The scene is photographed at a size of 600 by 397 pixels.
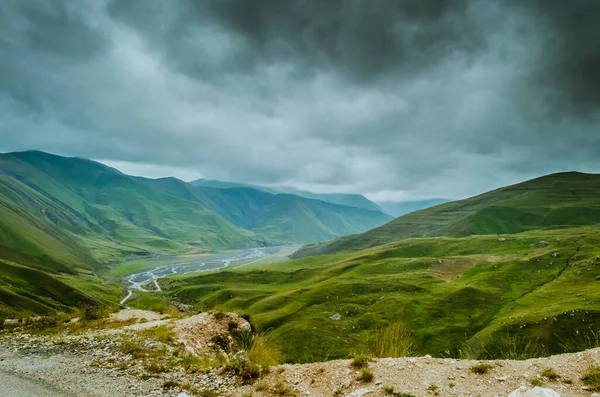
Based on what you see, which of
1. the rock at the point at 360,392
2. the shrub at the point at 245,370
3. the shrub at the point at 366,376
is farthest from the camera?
the shrub at the point at 245,370

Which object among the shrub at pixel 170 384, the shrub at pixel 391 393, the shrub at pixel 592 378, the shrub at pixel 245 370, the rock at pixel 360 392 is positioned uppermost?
the shrub at pixel 592 378

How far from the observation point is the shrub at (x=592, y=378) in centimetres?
1088

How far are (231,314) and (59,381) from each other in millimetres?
11400

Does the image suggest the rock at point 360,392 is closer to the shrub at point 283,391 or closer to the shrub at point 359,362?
the shrub at point 359,362

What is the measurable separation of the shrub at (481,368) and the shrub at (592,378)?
291 cm

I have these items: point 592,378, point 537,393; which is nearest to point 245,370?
point 537,393

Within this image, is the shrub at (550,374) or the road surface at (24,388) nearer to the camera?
the shrub at (550,374)

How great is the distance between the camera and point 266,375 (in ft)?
45.8

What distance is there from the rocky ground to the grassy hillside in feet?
140

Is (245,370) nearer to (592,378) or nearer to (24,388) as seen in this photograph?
(24,388)

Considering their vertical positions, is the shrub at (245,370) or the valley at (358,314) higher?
the shrub at (245,370)

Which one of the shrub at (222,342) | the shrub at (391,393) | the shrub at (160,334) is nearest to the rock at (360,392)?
the shrub at (391,393)

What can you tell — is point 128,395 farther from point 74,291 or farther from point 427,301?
point 74,291

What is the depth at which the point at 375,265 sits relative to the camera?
6609 inches
